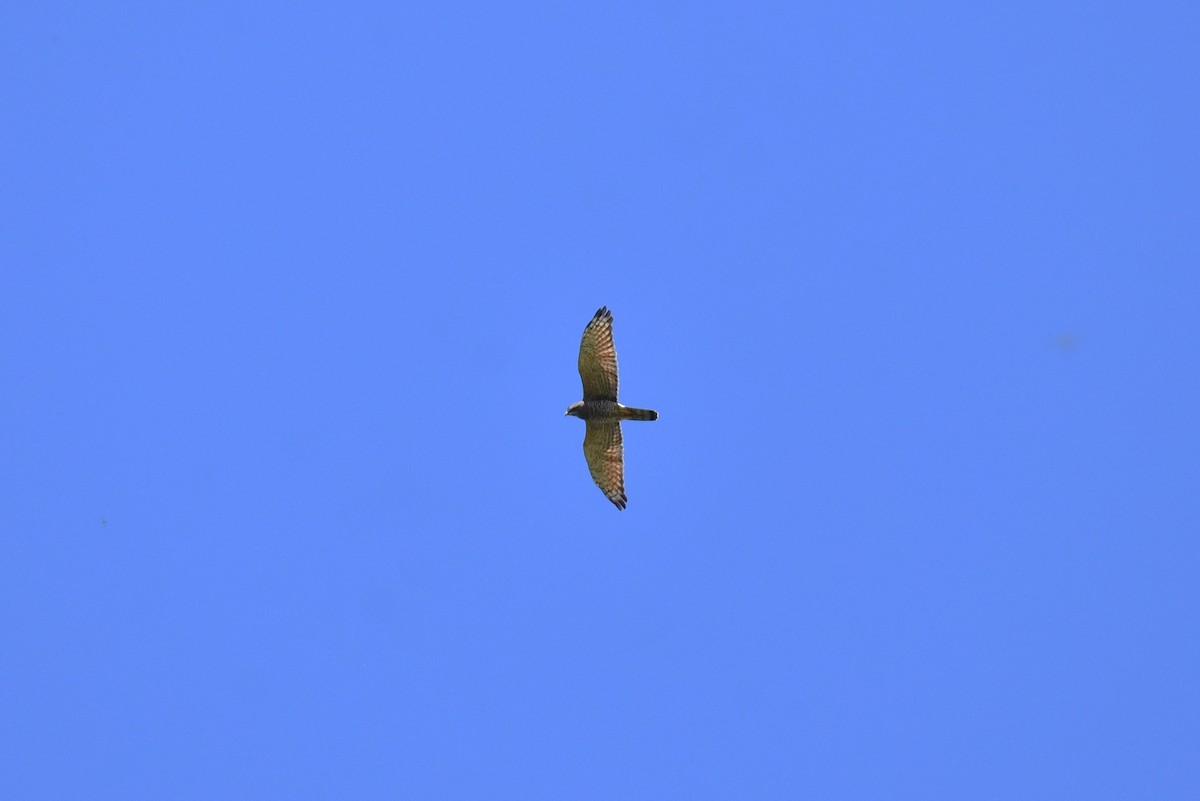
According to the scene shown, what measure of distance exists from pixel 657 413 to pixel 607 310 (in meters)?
2.20

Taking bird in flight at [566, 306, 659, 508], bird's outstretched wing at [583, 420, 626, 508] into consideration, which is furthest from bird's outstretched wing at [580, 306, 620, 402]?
bird's outstretched wing at [583, 420, 626, 508]

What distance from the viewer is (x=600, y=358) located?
21.7 meters

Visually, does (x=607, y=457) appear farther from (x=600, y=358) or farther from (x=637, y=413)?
(x=600, y=358)

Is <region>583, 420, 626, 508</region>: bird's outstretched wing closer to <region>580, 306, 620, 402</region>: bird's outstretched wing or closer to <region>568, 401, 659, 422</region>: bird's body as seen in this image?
<region>568, 401, 659, 422</region>: bird's body

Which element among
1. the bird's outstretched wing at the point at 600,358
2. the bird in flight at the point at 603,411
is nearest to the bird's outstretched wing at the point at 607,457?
the bird in flight at the point at 603,411

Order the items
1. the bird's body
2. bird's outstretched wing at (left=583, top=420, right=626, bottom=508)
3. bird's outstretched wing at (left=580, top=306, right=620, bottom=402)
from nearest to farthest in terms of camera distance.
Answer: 1. bird's outstretched wing at (left=580, top=306, right=620, bottom=402)
2. the bird's body
3. bird's outstretched wing at (left=583, top=420, right=626, bottom=508)

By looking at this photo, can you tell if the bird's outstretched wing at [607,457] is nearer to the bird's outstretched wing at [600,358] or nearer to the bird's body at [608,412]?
the bird's body at [608,412]

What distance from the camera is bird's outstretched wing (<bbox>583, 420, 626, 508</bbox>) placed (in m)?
22.6

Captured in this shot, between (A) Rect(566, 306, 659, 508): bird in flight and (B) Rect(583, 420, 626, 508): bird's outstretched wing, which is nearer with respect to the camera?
(A) Rect(566, 306, 659, 508): bird in flight

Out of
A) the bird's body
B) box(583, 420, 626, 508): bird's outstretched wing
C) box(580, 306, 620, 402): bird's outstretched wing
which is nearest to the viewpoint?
box(580, 306, 620, 402): bird's outstretched wing

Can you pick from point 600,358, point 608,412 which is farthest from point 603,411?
point 600,358

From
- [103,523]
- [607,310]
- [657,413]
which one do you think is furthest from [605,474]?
[103,523]

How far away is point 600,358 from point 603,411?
3.64 ft

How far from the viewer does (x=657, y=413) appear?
2228 cm
